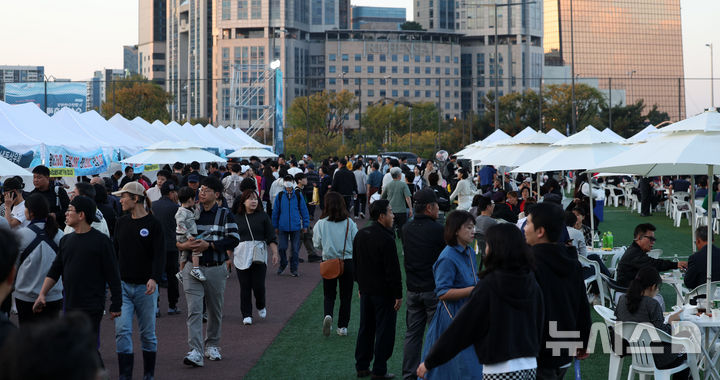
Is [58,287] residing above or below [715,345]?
above

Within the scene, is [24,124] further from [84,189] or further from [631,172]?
[631,172]

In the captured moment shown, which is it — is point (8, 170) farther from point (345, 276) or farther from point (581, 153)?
point (581, 153)

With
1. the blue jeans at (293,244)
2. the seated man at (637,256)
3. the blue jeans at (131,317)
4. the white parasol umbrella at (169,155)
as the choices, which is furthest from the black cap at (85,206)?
the white parasol umbrella at (169,155)

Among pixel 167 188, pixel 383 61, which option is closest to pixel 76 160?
pixel 167 188

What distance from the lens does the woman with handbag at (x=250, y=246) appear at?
10.7 meters

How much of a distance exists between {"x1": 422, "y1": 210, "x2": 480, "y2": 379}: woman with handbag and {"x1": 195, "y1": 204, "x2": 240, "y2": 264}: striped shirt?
301 cm

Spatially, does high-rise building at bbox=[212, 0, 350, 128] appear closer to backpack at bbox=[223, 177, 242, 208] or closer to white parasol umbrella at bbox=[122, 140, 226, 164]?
white parasol umbrella at bbox=[122, 140, 226, 164]

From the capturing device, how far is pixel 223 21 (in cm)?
17425

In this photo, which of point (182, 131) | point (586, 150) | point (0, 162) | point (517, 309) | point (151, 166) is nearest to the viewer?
point (517, 309)

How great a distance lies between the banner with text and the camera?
17266 millimetres

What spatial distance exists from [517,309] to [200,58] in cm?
19164

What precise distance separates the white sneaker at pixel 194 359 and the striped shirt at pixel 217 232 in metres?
0.91

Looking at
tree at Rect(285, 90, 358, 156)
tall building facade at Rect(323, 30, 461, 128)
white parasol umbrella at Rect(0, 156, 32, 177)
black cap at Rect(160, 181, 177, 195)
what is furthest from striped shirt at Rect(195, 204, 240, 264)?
tall building facade at Rect(323, 30, 461, 128)

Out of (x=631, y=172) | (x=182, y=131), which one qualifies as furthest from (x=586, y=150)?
(x=182, y=131)
